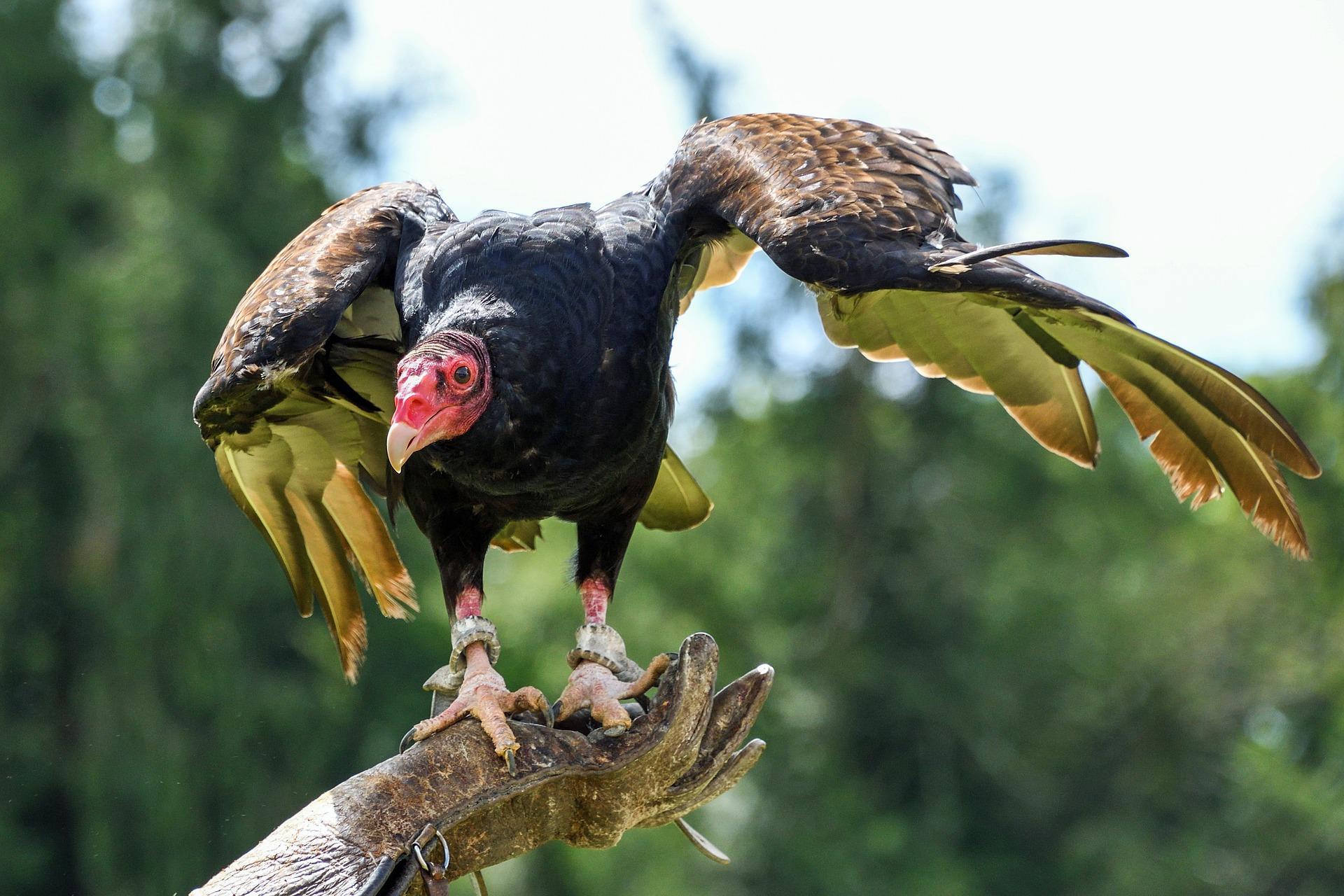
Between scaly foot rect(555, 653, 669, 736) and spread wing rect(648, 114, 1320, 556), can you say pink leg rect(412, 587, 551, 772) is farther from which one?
spread wing rect(648, 114, 1320, 556)

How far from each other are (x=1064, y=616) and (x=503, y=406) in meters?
14.7

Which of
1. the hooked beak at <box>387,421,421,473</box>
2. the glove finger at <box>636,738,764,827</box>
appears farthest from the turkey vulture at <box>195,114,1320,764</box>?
the glove finger at <box>636,738,764,827</box>

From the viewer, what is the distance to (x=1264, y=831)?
612 inches

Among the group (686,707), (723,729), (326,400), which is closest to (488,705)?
(686,707)

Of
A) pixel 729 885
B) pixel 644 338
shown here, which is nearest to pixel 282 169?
pixel 729 885

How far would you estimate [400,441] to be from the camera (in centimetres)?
357

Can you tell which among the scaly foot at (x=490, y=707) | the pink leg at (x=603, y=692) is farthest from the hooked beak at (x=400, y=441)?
the pink leg at (x=603, y=692)

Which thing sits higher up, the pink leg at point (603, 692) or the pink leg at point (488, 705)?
the pink leg at point (488, 705)

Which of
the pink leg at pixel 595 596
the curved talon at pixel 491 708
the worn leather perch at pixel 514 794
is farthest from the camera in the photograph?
the pink leg at pixel 595 596

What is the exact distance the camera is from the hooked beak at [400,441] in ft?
11.7

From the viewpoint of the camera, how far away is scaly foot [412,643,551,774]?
3.65 m

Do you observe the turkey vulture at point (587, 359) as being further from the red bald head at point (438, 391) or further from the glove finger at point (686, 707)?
the glove finger at point (686, 707)

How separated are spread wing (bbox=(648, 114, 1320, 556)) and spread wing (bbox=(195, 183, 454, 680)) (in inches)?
33.5

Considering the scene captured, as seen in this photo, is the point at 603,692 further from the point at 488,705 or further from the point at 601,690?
the point at 488,705
